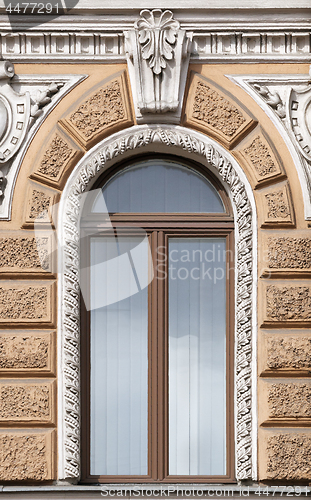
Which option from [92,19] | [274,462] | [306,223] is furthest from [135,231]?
[274,462]

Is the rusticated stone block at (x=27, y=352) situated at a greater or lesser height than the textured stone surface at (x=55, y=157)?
lesser

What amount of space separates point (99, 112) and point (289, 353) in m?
2.71

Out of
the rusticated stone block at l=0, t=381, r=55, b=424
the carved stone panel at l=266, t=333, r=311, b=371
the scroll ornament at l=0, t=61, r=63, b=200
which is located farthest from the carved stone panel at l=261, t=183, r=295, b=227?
the rusticated stone block at l=0, t=381, r=55, b=424

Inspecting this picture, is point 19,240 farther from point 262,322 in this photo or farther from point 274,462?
point 274,462

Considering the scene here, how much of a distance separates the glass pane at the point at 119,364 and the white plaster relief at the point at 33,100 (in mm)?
954

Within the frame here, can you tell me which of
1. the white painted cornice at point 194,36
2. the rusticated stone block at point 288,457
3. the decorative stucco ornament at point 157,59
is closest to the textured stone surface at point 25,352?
the rusticated stone block at point 288,457

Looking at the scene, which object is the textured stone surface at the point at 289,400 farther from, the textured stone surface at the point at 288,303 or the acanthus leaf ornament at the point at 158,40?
the acanthus leaf ornament at the point at 158,40

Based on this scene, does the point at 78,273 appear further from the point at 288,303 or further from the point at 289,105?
the point at 289,105

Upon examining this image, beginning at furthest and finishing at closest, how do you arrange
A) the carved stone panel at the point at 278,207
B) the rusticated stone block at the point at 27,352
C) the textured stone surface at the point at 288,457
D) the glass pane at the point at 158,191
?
1. the glass pane at the point at 158,191
2. the carved stone panel at the point at 278,207
3. the rusticated stone block at the point at 27,352
4. the textured stone surface at the point at 288,457

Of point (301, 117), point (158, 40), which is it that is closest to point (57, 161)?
point (158, 40)

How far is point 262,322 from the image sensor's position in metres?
5.66

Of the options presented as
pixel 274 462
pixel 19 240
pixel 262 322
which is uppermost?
pixel 19 240

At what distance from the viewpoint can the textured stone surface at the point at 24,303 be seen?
5672 mm

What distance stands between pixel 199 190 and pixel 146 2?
5.76 feet
